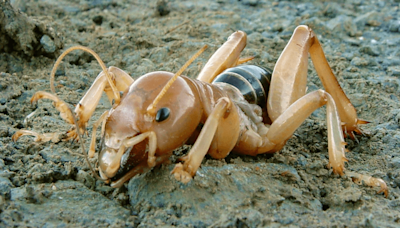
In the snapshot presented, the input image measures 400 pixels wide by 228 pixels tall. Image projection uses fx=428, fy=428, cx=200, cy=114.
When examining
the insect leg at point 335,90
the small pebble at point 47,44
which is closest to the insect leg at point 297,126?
the insect leg at point 335,90

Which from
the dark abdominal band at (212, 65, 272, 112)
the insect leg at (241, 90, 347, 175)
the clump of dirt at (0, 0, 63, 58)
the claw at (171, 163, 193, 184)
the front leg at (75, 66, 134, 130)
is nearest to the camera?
the claw at (171, 163, 193, 184)

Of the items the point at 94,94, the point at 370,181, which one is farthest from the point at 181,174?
the point at 370,181

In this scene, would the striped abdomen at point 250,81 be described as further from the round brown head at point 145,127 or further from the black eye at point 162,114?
the black eye at point 162,114

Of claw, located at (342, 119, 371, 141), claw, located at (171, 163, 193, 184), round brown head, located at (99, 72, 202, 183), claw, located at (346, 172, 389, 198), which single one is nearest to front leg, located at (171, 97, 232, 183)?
claw, located at (171, 163, 193, 184)

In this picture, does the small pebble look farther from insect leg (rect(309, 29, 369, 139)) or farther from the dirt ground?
insect leg (rect(309, 29, 369, 139))

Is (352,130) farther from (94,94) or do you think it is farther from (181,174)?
(94,94)

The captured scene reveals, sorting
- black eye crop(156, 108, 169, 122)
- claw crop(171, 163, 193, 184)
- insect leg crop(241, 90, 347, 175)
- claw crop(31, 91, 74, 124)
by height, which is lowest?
insect leg crop(241, 90, 347, 175)
